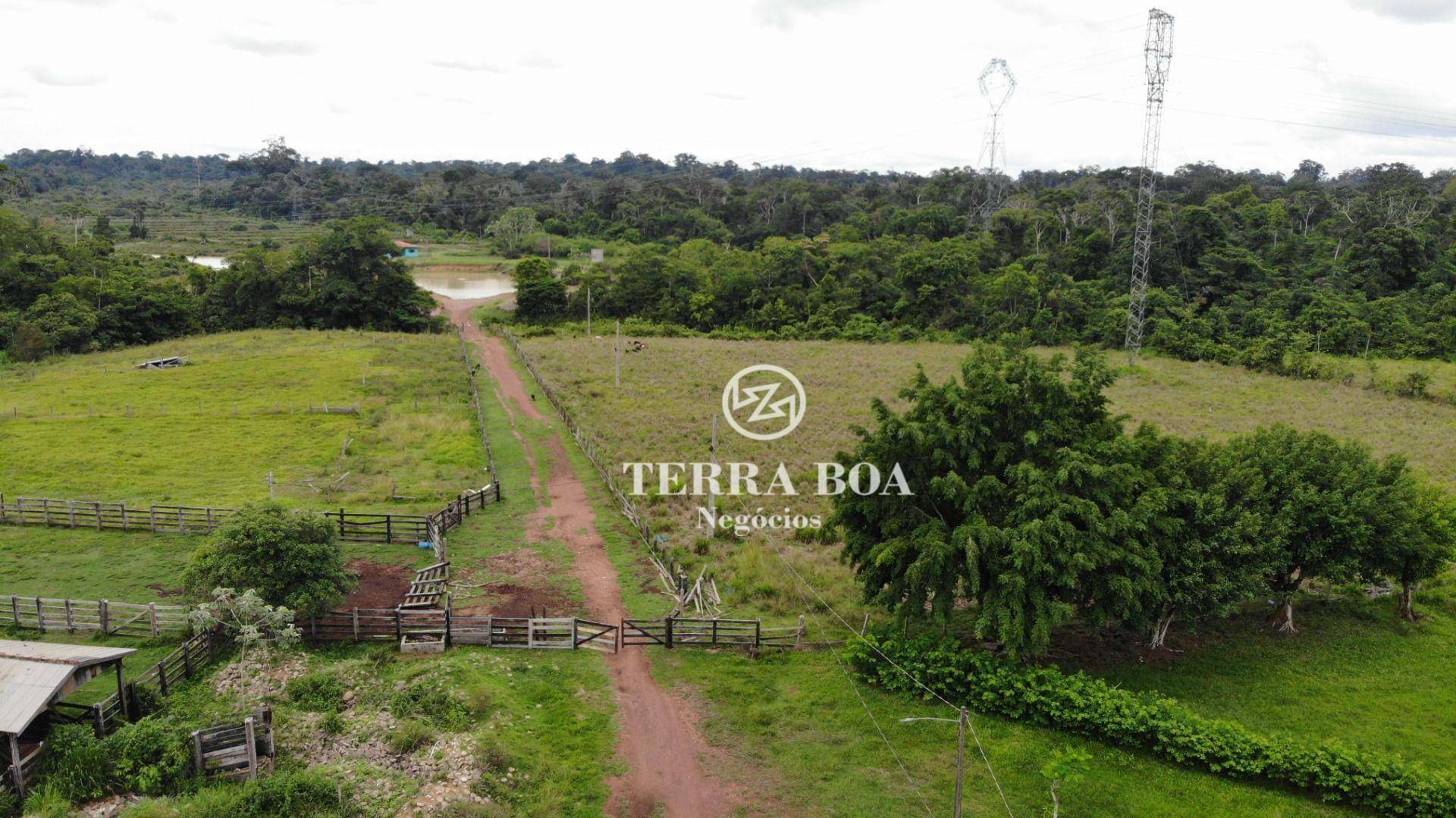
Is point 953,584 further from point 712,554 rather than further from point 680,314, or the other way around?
point 680,314

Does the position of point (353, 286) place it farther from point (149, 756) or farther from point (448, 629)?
point (149, 756)

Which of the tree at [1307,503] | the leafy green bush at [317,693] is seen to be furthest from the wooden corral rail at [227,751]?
the tree at [1307,503]

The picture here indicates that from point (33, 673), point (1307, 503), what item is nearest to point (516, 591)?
point (33, 673)

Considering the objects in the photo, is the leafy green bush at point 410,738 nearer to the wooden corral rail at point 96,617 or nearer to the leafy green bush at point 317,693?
the leafy green bush at point 317,693

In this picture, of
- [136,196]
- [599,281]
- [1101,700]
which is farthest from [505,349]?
[136,196]

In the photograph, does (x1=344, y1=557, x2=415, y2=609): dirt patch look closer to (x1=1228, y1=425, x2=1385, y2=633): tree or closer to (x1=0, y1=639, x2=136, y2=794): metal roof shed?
(x1=0, y1=639, x2=136, y2=794): metal roof shed

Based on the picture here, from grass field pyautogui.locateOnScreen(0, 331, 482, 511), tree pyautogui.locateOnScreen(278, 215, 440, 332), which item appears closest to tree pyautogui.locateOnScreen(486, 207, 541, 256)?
tree pyautogui.locateOnScreen(278, 215, 440, 332)
